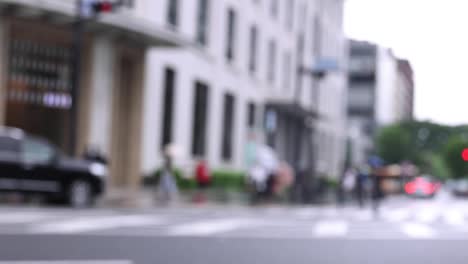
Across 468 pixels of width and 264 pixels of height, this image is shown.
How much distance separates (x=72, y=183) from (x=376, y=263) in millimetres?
11249

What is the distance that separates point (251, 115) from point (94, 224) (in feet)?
97.6

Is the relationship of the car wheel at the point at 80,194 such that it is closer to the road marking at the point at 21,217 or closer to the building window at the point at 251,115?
the road marking at the point at 21,217

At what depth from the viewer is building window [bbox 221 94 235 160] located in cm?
3828

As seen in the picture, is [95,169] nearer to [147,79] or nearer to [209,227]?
[209,227]

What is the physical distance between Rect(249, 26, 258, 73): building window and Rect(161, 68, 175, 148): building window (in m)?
11.1

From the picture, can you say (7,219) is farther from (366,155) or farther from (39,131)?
(366,155)

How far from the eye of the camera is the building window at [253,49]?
4235cm

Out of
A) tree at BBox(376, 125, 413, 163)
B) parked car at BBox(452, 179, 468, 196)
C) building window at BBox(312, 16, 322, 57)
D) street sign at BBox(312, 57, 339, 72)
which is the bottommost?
parked car at BBox(452, 179, 468, 196)

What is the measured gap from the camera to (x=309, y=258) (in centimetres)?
937

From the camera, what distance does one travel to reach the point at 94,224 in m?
13.4

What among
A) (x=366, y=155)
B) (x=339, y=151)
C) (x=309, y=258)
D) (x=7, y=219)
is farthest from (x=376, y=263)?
(x=366, y=155)

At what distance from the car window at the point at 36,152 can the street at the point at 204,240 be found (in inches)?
86.4

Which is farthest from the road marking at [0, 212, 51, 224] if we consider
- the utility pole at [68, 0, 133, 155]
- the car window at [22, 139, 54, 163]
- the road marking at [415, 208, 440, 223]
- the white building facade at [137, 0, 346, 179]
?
the road marking at [415, 208, 440, 223]

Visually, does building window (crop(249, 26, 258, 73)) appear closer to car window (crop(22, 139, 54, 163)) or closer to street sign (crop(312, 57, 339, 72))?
street sign (crop(312, 57, 339, 72))
